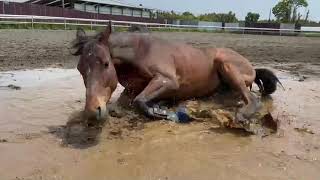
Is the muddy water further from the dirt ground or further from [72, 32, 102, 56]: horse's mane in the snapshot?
[72, 32, 102, 56]: horse's mane

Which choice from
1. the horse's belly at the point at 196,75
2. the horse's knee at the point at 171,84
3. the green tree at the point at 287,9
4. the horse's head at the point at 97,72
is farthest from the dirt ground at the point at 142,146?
the green tree at the point at 287,9

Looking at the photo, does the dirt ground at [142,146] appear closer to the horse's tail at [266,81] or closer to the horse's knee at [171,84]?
the horse's tail at [266,81]

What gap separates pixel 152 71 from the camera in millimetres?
6352

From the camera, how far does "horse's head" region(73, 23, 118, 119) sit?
478 cm

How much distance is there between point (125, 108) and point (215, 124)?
1211 mm

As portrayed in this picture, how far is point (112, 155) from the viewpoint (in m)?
4.58

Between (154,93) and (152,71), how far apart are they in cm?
32

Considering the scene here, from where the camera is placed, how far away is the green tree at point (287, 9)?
74.6 meters

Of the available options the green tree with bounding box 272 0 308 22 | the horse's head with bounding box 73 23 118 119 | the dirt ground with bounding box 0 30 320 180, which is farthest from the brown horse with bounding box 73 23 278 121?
the green tree with bounding box 272 0 308 22

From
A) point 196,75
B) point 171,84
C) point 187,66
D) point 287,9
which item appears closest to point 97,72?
point 171,84

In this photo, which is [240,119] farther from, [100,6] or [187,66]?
[100,6]

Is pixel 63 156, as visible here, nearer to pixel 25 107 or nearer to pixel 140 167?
pixel 140 167

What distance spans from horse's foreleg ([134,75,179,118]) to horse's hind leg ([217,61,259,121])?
1.07 m

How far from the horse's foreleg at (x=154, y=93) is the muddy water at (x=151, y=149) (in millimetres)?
186
